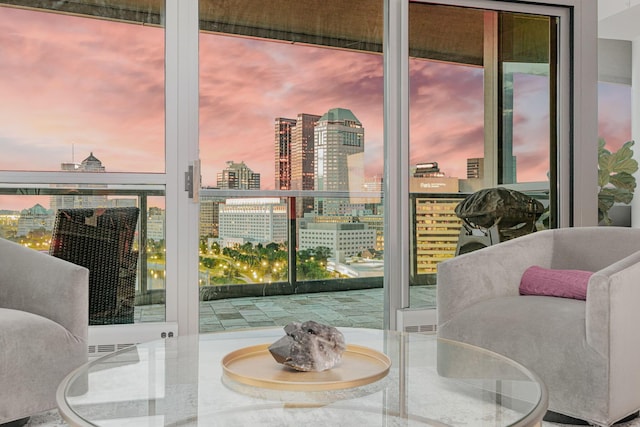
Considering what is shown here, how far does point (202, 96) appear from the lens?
10.8 ft

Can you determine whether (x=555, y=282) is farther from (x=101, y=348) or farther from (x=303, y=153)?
Answer: (x=101, y=348)

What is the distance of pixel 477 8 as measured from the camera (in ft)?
12.5

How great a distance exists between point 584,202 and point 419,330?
1470 millimetres

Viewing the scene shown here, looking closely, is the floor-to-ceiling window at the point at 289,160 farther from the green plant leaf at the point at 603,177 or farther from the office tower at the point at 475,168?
the green plant leaf at the point at 603,177

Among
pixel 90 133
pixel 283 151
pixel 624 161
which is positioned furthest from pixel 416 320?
pixel 624 161

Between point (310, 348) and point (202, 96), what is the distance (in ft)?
6.96

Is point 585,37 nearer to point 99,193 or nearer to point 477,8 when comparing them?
point 477,8

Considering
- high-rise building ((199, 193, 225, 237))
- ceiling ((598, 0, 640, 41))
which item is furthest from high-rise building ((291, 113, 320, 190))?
ceiling ((598, 0, 640, 41))

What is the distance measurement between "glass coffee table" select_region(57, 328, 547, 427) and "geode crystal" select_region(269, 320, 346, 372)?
0.03 metres

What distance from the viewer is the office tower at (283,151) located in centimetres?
343

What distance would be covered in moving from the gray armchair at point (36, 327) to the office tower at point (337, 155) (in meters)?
1.55

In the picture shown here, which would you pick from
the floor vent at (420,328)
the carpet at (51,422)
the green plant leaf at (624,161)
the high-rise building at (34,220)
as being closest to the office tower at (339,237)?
the floor vent at (420,328)

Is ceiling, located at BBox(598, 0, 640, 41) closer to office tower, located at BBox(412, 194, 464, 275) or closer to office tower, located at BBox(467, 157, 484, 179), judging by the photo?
office tower, located at BBox(467, 157, 484, 179)

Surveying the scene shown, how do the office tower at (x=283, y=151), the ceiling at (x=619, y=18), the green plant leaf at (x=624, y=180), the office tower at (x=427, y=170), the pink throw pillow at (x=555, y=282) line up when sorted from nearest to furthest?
the pink throw pillow at (x=555, y=282) → the office tower at (x=283, y=151) → the office tower at (x=427, y=170) → the ceiling at (x=619, y=18) → the green plant leaf at (x=624, y=180)
